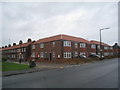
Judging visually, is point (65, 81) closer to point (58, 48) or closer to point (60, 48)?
point (60, 48)

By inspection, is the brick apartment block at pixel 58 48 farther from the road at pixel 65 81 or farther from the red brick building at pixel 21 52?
the road at pixel 65 81

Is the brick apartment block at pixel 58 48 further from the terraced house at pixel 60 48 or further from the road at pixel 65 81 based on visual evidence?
the road at pixel 65 81

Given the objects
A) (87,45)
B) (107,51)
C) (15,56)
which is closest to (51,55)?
(87,45)

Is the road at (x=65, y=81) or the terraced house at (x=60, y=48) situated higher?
the terraced house at (x=60, y=48)

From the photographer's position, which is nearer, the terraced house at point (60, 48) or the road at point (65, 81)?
the road at point (65, 81)

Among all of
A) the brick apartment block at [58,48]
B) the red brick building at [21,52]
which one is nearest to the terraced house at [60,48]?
the brick apartment block at [58,48]

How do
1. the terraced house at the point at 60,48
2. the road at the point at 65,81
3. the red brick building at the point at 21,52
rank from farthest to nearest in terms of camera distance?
the red brick building at the point at 21,52 → the terraced house at the point at 60,48 → the road at the point at 65,81

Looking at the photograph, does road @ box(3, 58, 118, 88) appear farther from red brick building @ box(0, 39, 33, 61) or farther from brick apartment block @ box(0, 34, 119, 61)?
red brick building @ box(0, 39, 33, 61)

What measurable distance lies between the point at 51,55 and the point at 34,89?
27.0m

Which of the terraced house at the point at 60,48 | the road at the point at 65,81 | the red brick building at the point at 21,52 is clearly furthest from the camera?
the red brick building at the point at 21,52

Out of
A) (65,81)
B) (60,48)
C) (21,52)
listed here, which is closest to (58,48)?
(60,48)

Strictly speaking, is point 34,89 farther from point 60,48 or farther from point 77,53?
point 77,53

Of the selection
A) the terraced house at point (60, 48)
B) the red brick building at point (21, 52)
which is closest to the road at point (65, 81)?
the terraced house at point (60, 48)

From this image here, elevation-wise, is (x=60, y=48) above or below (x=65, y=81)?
above
